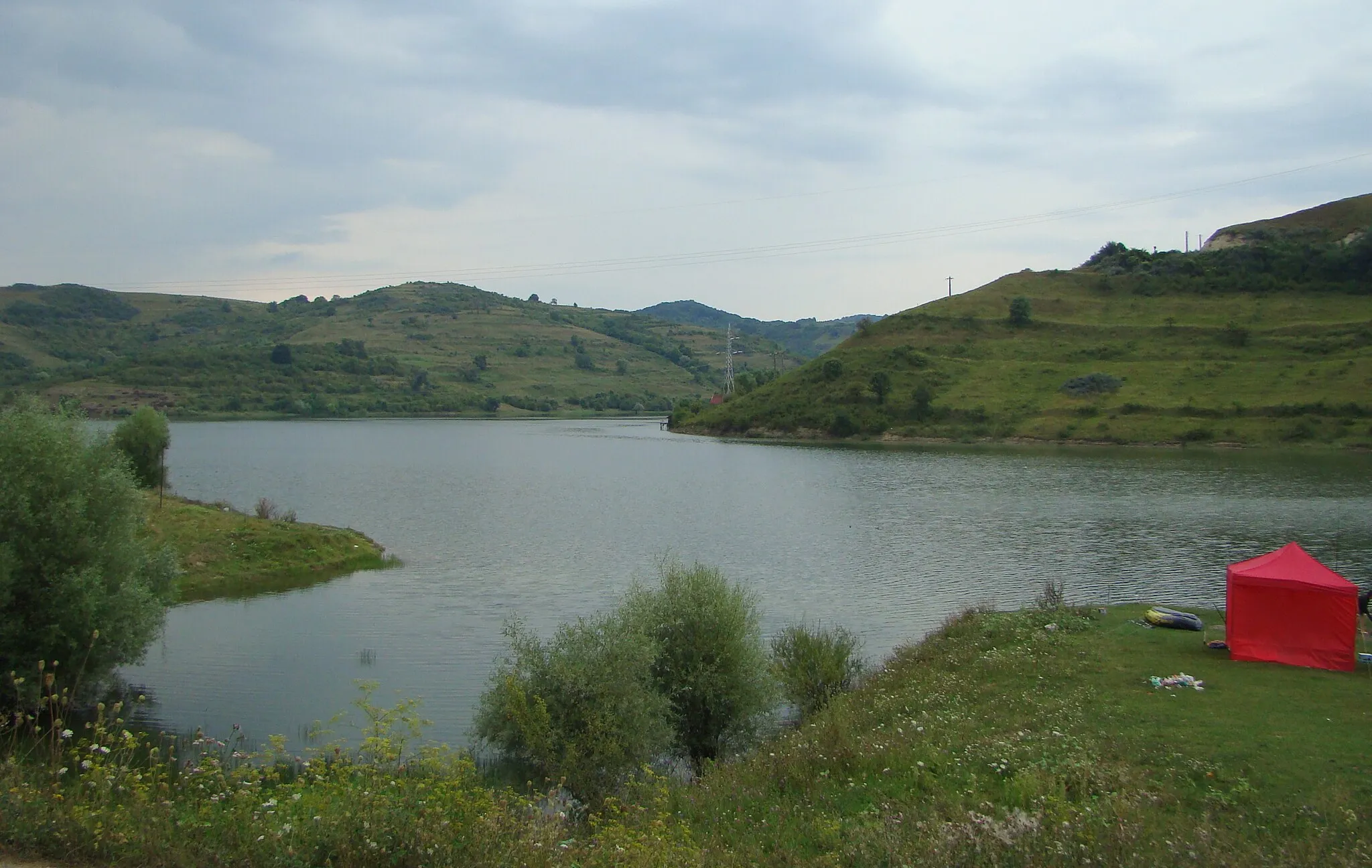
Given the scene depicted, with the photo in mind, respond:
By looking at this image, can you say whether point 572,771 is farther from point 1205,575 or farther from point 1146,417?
point 1146,417

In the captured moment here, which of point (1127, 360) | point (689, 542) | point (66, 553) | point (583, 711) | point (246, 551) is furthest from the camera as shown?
point (1127, 360)

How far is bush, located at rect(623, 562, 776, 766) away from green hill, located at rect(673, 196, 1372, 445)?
95.4 metres

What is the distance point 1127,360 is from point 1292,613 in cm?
11081

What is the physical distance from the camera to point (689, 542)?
47.7 m

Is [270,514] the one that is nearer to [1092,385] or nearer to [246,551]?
[246,551]

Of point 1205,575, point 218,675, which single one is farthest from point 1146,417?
point 218,675

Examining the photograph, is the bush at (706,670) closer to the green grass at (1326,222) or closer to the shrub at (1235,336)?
the shrub at (1235,336)

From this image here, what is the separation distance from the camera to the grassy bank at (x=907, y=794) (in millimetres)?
8914

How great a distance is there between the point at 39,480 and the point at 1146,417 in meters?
108

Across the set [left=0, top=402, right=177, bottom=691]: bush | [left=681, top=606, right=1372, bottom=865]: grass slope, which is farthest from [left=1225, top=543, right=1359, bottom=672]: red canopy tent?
[left=0, top=402, right=177, bottom=691]: bush

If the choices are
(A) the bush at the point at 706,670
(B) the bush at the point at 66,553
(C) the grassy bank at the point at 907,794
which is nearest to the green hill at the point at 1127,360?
(C) the grassy bank at the point at 907,794

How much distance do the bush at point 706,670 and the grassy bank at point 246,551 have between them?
71.7 ft

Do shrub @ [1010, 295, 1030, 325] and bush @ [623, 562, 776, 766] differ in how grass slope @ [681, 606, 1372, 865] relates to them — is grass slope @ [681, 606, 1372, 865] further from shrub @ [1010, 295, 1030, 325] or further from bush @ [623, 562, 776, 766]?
shrub @ [1010, 295, 1030, 325]

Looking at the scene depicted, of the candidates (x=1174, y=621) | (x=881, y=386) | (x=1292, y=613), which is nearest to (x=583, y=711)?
(x=1292, y=613)
